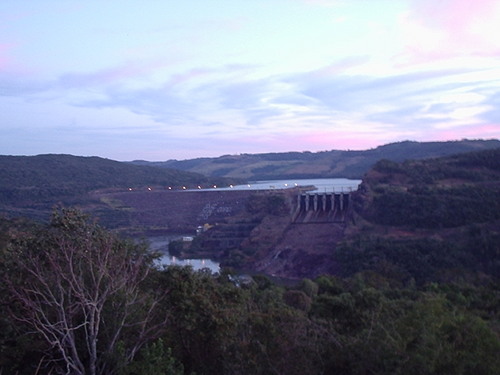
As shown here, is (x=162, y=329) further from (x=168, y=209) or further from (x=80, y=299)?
(x=168, y=209)

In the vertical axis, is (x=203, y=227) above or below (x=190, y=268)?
below

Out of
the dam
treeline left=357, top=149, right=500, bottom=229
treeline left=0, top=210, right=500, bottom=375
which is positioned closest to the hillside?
treeline left=357, top=149, right=500, bottom=229

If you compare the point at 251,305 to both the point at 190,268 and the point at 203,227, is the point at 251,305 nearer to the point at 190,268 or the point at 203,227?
the point at 190,268

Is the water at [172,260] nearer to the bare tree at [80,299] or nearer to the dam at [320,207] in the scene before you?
the dam at [320,207]

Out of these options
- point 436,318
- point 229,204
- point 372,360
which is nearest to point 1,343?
point 372,360

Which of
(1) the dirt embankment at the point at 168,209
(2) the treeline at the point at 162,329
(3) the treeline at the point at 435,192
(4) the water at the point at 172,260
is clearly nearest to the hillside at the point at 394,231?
(3) the treeline at the point at 435,192
